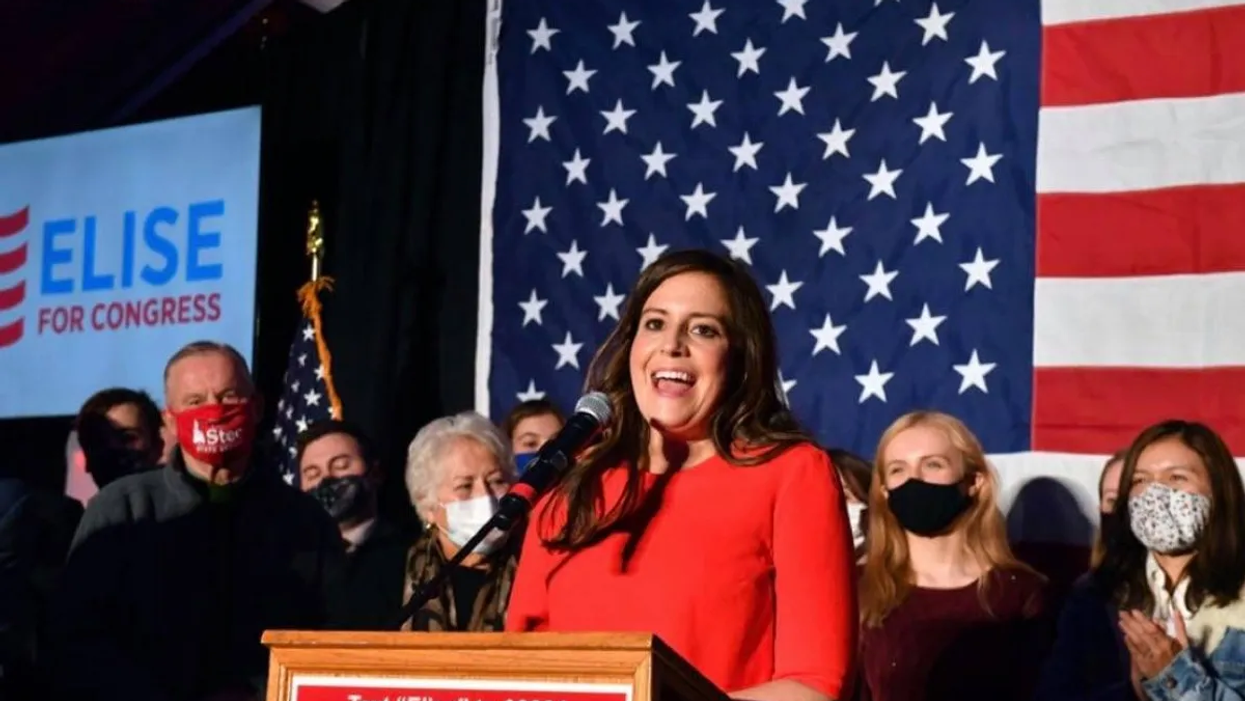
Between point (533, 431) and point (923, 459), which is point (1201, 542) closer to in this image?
point (923, 459)

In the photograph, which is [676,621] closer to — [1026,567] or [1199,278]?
[1026,567]

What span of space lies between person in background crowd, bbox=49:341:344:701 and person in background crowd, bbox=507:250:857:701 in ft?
5.43

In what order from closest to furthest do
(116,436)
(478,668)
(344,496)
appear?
(478,668) → (344,496) → (116,436)

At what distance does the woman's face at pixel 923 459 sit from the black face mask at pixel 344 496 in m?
1.65

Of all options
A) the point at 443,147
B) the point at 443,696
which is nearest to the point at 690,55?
the point at 443,147

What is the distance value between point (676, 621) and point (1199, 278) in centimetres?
364

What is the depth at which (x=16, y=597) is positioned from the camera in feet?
14.3

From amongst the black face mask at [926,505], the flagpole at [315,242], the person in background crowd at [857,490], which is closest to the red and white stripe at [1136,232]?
the person in background crowd at [857,490]

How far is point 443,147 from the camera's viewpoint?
7156mm

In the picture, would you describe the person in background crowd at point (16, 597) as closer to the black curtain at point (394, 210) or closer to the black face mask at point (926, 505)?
the black face mask at point (926, 505)

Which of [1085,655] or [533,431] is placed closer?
[1085,655]

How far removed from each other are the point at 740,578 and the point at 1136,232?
3.66 meters

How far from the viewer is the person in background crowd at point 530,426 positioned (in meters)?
5.62

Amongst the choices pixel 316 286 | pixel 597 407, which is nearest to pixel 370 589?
pixel 597 407
